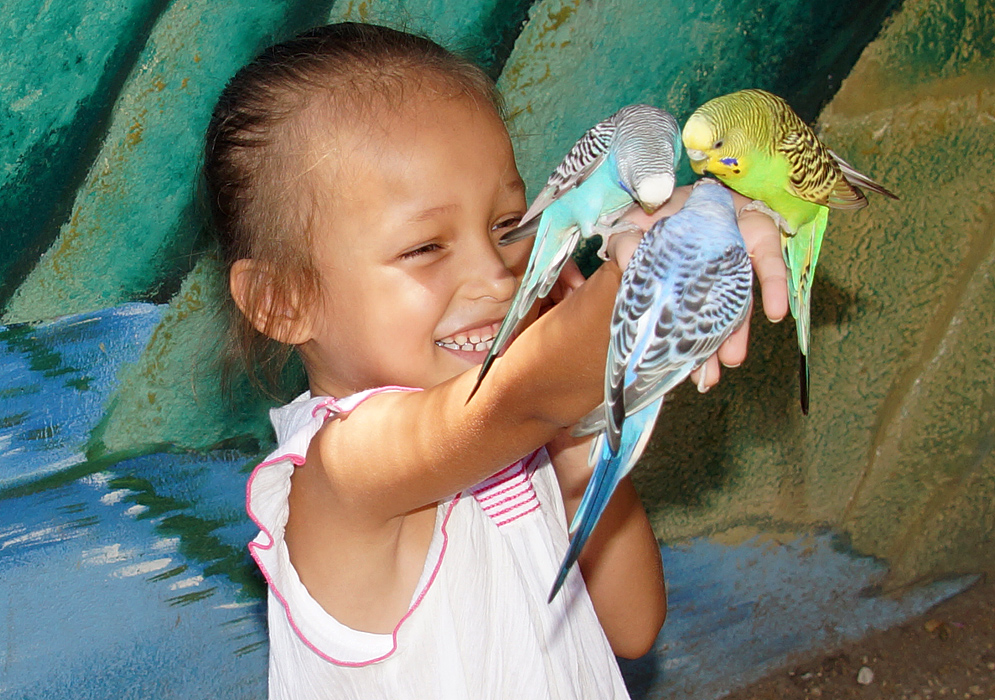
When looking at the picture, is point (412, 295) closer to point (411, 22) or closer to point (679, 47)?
point (411, 22)

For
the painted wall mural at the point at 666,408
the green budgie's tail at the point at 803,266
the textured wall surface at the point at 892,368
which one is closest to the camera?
the green budgie's tail at the point at 803,266

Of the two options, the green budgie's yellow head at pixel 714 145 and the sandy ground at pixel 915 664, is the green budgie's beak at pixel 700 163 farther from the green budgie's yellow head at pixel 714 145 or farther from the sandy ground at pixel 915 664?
the sandy ground at pixel 915 664

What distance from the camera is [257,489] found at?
0.85 meters

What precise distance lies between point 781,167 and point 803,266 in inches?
3.3

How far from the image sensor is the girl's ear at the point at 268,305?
0.88 metres

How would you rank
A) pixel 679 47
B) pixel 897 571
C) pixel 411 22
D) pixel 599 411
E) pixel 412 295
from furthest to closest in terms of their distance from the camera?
pixel 897 571 → pixel 679 47 → pixel 411 22 → pixel 412 295 → pixel 599 411

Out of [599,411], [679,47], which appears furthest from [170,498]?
[679,47]

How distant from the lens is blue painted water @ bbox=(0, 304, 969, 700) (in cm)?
128

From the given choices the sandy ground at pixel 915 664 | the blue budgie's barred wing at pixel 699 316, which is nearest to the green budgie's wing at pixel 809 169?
the blue budgie's barred wing at pixel 699 316

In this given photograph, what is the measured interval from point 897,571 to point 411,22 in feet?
4.85

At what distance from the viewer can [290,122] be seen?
85 cm

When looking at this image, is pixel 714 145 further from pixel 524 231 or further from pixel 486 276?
pixel 486 276

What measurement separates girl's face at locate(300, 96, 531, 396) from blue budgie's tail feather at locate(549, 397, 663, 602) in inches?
10.6

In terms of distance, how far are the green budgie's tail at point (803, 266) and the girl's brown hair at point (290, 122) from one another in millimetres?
367
